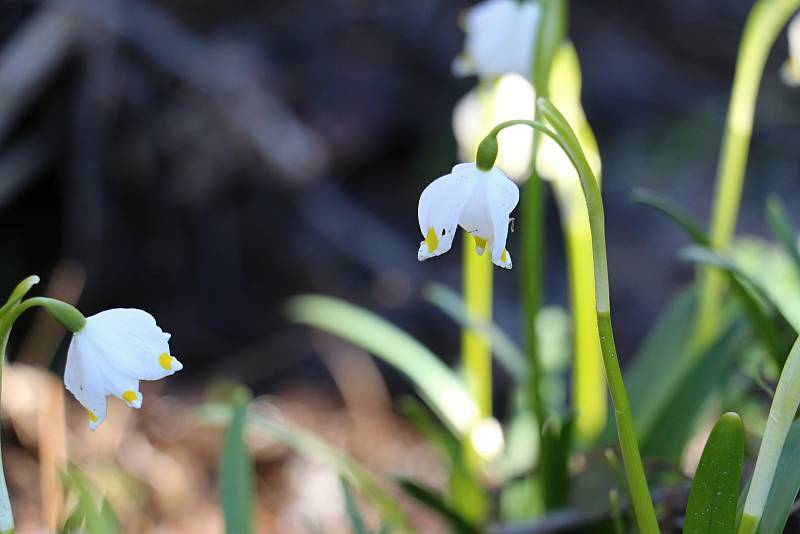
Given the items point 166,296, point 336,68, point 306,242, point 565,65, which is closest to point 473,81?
point 336,68

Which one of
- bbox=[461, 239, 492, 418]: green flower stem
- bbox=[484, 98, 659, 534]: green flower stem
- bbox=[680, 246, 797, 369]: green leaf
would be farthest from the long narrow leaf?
bbox=[461, 239, 492, 418]: green flower stem

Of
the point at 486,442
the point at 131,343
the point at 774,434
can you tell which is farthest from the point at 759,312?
the point at 131,343

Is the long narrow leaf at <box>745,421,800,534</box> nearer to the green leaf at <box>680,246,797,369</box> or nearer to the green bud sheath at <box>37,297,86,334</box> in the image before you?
the green leaf at <box>680,246,797,369</box>

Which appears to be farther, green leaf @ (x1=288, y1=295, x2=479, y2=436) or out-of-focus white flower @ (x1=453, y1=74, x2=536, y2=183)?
green leaf @ (x1=288, y1=295, x2=479, y2=436)

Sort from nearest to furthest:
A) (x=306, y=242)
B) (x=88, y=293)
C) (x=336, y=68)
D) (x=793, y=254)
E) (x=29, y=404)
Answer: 1. (x=793, y=254)
2. (x=29, y=404)
3. (x=88, y=293)
4. (x=306, y=242)
5. (x=336, y=68)

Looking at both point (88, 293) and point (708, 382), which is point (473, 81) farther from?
point (708, 382)

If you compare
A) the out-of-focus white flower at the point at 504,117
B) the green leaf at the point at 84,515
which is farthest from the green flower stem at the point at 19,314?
the out-of-focus white flower at the point at 504,117
